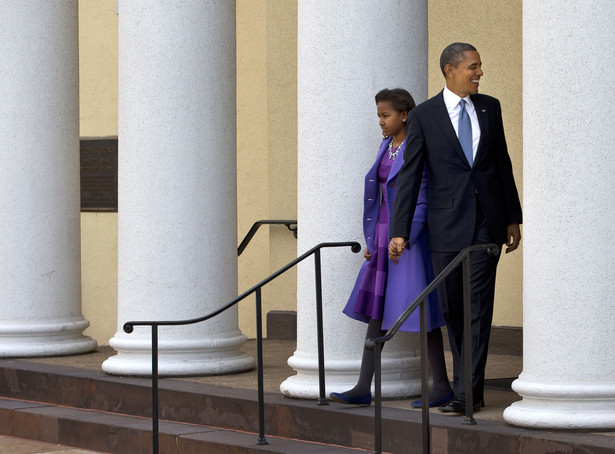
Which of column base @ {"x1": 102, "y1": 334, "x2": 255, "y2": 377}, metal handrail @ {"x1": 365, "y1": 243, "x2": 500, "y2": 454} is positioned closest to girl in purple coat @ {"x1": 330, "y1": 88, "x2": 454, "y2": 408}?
metal handrail @ {"x1": 365, "y1": 243, "x2": 500, "y2": 454}

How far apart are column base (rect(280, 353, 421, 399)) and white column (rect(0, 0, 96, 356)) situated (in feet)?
11.0

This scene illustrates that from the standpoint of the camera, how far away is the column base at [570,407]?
623 centimetres

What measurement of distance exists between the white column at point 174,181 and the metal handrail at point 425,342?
2.71 meters

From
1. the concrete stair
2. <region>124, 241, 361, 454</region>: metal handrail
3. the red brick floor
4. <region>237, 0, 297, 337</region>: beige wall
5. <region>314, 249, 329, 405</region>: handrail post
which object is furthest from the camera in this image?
<region>237, 0, 297, 337</region>: beige wall

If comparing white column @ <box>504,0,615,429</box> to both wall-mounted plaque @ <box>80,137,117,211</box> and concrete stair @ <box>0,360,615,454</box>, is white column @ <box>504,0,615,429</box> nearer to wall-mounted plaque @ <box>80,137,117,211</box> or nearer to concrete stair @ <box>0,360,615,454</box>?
concrete stair @ <box>0,360,615,454</box>

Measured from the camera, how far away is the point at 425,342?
6273 mm

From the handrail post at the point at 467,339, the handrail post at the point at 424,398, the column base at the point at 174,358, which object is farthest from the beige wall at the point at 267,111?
the handrail post at the point at 424,398

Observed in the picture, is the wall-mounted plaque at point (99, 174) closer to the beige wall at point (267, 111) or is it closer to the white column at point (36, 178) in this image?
the beige wall at point (267, 111)

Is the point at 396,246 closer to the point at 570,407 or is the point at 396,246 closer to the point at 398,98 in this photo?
the point at 398,98

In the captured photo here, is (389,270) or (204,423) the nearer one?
(389,270)

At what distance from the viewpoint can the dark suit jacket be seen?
700cm

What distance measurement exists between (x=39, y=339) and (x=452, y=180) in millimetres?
4619

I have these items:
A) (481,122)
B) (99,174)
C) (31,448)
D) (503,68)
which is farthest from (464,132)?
(99,174)

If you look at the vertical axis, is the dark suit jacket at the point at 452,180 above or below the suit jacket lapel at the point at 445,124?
below
